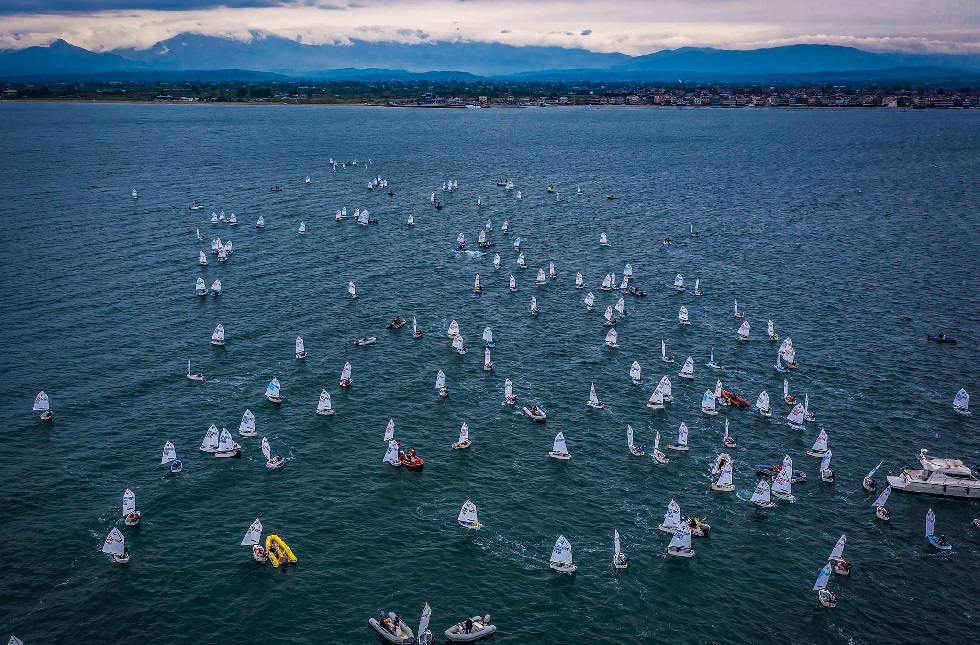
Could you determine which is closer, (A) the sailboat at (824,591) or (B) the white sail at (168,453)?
(A) the sailboat at (824,591)

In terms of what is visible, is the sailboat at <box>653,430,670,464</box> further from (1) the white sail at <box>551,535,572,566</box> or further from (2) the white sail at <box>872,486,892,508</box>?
(2) the white sail at <box>872,486,892,508</box>

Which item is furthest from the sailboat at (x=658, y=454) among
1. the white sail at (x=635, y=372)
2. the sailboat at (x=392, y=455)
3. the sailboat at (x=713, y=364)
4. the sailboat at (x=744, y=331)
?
the sailboat at (x=744, y=331)

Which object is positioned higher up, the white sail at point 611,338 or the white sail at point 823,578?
the white sail at point 611,338

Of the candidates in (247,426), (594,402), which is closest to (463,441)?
(594,402)

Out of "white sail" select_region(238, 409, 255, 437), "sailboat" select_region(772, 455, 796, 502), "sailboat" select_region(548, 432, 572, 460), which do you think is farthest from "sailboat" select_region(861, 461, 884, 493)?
"white sail" select_region(238, 409, 255, 437)

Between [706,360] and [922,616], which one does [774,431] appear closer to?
[706,360]

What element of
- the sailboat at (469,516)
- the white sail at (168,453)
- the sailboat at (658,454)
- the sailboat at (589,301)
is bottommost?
the sailboat at (469,516)

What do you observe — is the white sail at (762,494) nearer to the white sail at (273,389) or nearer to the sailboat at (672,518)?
the sailboat at (672,518)
